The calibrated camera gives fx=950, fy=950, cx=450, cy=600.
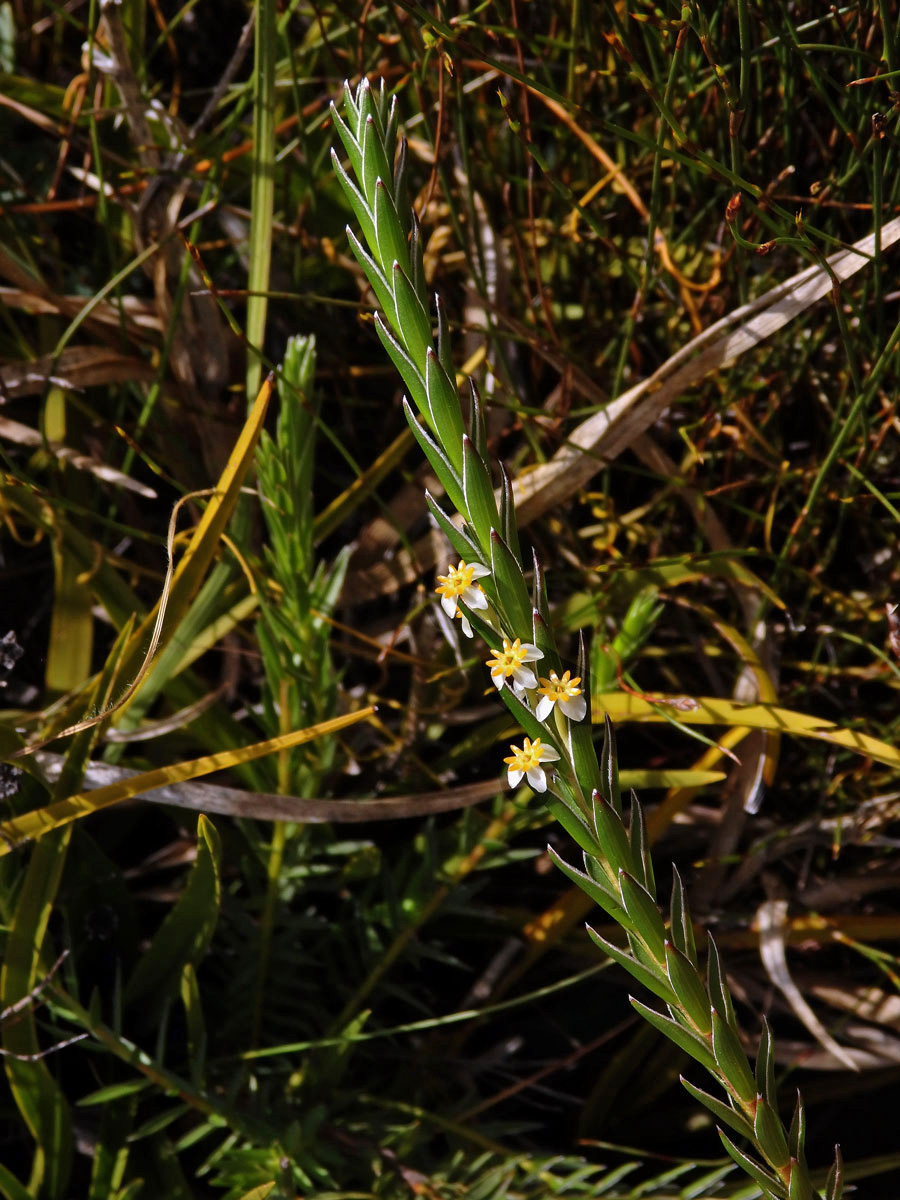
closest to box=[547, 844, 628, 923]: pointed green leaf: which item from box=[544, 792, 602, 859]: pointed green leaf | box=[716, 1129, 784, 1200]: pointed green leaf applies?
box=[544, 792, 602, 859]: pointed green leaf

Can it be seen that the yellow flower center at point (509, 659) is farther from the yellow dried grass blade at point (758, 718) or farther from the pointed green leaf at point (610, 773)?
the yellow dried grass blade at point (758, 718)

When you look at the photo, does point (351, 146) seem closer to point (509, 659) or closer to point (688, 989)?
point (509, 659)

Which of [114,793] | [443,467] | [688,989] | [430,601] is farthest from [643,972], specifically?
[430,601]

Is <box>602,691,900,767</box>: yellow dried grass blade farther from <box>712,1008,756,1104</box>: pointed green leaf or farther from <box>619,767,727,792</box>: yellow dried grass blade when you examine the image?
<box>712,1008,756,1104</box>: pointed green leaf

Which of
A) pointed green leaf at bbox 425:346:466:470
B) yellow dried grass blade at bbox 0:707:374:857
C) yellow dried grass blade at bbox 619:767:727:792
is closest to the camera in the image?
pointed green leaf at bbox 425:346:466:470

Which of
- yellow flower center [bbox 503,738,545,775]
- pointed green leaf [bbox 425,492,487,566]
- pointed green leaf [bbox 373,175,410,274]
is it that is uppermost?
pointed green leaf [bbox 373,175,410,274]

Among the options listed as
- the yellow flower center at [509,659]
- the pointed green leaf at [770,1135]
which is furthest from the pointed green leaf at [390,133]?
the pointed green leaf at [770,1135]

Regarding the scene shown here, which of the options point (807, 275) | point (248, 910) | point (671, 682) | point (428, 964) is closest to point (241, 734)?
point (248, 910)
